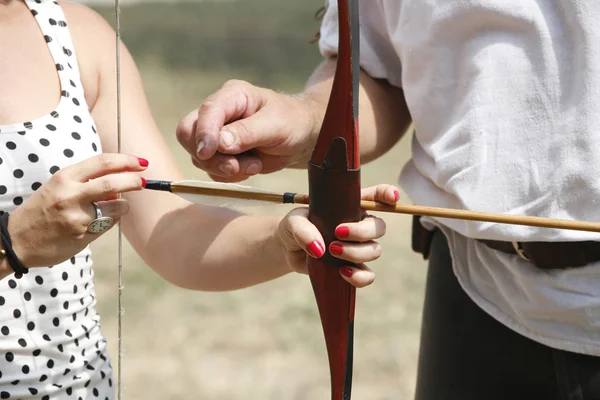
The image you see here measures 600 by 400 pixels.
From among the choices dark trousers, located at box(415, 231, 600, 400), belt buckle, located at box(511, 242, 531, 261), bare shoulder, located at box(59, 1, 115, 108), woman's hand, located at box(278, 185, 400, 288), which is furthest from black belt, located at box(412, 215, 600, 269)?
bare shoulder, located at box(59, 1, 115, 108)

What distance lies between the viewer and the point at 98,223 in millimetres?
923

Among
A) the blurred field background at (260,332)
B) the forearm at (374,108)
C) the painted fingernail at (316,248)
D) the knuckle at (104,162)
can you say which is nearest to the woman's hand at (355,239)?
the painted fingernail at (316,248)

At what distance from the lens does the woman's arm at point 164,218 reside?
3.81ft

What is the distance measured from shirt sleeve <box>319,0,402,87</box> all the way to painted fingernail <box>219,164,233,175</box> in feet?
1.28

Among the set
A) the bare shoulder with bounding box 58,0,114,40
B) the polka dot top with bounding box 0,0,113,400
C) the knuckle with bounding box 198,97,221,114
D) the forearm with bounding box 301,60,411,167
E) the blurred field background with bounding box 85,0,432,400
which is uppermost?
the bare shoulder with bounding box 58,0,114,40

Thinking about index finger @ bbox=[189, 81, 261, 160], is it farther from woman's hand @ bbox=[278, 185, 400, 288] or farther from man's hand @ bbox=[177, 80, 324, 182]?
woman's hand @ bbox=[278, 185, 400, 288]

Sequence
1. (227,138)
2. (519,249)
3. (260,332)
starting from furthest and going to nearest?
(260,332), (519,249), (227,138)

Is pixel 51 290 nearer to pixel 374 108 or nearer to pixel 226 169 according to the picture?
pixel 226 169

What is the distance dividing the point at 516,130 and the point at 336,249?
34 cm

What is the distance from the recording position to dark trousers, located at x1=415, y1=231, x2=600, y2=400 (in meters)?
1.12

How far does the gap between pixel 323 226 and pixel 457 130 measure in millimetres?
299

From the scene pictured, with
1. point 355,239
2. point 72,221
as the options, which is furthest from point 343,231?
point 72,221

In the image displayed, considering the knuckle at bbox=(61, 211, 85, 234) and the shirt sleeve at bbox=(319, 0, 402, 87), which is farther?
the shirt sleeve at bbox=(319, 0, 402, 87)

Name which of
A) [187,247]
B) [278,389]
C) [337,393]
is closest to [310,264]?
[337,393]
